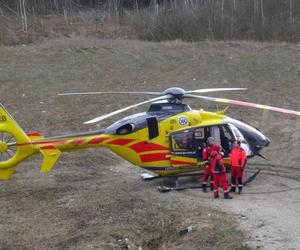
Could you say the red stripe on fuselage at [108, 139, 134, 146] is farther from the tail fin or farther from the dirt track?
the dirt track

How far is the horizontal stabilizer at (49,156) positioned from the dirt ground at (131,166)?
0.79 m

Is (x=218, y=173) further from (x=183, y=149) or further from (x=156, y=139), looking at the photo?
(x=156, y=139)

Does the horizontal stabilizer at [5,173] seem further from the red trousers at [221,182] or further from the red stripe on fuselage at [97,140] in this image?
A: the red trousers at [221,182]

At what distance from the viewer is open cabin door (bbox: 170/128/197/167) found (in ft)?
49.5

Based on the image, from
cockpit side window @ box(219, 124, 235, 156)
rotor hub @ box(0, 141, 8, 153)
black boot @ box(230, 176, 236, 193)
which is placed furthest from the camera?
cockpit side window @ box(219, 124, 235, 156)

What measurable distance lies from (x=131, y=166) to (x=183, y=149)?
300 cm

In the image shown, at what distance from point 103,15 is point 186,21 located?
552 centimetres

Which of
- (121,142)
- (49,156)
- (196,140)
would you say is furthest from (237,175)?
(49,156)

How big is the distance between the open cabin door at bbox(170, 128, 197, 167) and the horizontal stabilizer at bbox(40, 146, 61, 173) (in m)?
2.85

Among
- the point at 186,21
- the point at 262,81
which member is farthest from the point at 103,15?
the point at 262,81

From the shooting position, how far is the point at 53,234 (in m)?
12.5

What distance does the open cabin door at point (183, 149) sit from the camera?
15.1 m

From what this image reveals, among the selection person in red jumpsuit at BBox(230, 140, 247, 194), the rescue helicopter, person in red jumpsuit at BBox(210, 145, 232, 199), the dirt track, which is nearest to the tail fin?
the rescue helicopter

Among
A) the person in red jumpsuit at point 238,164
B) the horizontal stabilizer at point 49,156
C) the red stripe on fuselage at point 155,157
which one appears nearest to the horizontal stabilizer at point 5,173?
the horizontal stabilizer at point 49,156
